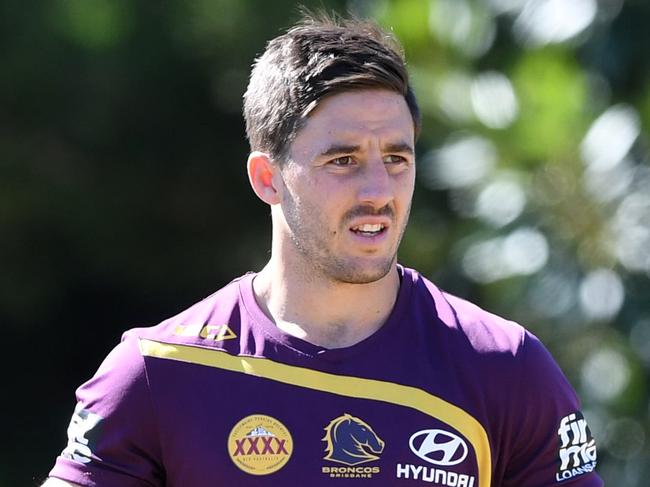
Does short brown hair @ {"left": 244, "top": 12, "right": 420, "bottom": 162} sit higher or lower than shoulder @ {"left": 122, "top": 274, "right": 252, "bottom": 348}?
higher

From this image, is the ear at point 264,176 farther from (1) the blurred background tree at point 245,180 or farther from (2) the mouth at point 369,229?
(1) the blurred background tree at point 245,180

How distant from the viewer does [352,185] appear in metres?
2.60

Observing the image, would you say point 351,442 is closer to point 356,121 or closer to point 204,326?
point 204,326

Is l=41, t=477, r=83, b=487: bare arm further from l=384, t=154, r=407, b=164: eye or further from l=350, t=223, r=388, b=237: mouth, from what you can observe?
l=384, t=154, r=407, b=164: eye

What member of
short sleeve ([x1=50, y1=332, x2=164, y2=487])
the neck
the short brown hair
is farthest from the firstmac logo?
the short brown hair

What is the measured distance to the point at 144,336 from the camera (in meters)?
2.70

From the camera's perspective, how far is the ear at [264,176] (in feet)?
9.12

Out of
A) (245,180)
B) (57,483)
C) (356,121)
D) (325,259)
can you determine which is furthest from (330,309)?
(245,180)

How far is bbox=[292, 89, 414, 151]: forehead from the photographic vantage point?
8.61ft

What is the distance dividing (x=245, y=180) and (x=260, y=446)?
159 inches

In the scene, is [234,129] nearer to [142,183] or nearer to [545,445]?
[142,183]

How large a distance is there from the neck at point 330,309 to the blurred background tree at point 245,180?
2872mm

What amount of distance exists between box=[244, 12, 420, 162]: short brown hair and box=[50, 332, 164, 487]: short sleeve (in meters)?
0.55

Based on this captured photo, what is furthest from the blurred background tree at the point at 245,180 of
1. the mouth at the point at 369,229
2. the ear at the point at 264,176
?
the mouth at the point at 369,229
